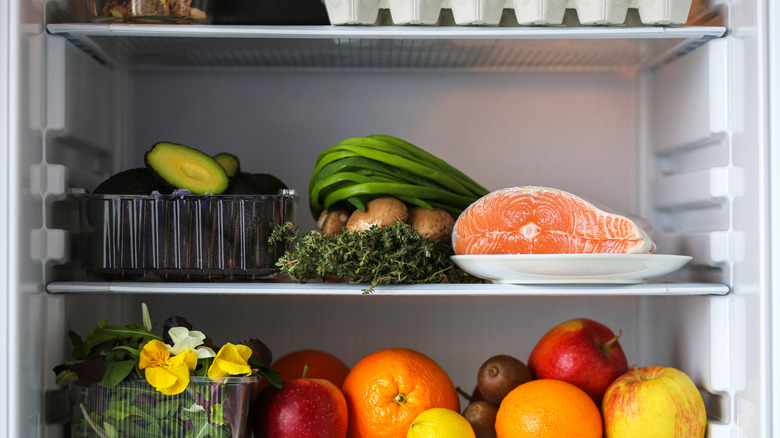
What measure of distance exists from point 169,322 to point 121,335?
0.07 metres

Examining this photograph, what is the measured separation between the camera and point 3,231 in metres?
0.87

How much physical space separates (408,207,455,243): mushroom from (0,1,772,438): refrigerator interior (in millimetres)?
125

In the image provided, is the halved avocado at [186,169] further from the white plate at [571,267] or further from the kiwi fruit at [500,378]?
the kiwi fruit at [500,378]

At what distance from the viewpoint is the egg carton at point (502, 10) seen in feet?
3.18

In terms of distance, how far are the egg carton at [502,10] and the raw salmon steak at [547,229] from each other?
273 mm

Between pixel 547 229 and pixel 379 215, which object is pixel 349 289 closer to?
pixel 379 215

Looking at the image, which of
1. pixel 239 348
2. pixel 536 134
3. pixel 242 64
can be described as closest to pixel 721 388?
pixel 536 134

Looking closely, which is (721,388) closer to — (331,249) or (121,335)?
(331,249)

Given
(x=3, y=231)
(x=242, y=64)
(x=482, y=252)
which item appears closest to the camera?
(x=3, y=231)

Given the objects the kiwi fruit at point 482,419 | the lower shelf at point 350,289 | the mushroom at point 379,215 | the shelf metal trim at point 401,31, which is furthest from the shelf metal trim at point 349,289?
the shelf metal trim at point 401,31

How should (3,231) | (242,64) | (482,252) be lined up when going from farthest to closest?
(242,64), (482,252), (3,231)

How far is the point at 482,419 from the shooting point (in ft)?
3.43

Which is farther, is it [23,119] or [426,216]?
[426,216]

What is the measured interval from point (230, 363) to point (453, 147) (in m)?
0.65
